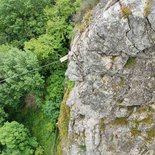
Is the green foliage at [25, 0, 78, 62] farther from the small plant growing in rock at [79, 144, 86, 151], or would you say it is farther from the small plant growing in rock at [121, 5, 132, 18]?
the small plant growing in rock at [121, 5, 132, 18]

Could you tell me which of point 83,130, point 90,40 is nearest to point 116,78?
point 90,40

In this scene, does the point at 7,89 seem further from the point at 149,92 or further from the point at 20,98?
Result: the point at 149,92

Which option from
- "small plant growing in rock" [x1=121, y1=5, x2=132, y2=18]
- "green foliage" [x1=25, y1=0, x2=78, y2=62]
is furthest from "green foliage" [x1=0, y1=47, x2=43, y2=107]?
"small plant growing in rock" [x1=121, y1=5, x2=132, y2=18]

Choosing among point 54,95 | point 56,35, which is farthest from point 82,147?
point 56,35

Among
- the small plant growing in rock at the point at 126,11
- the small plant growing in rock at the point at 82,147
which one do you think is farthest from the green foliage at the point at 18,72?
the small plant growing in rock at the point at 126,11

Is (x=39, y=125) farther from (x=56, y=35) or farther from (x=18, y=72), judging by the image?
(x=56, y=35)

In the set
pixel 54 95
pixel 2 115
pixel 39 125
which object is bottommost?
pixel 39 125

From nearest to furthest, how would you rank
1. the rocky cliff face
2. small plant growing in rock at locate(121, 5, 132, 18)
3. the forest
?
small plant growing in rock at locate(121, 5, 132, 18)
the rocky cliff face
the forest
